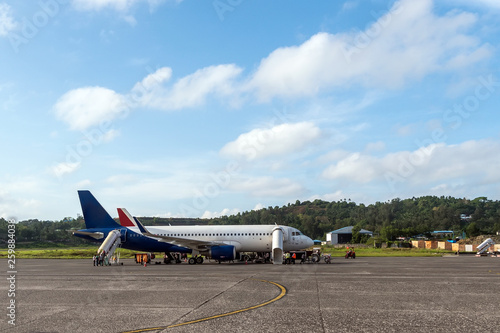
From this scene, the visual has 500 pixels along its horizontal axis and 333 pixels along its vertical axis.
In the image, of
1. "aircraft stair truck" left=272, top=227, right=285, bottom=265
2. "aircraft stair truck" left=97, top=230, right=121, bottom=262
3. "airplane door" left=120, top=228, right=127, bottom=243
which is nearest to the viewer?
"aircraft stair truck" left=272, top=227, right=285, bottom=265

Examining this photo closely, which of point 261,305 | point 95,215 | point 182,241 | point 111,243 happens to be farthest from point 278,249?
point 261,305

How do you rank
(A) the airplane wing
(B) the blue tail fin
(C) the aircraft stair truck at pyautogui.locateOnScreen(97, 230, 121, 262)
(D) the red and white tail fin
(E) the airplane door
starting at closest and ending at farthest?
(C) the aircraft stair truck at pyautogui.locateOnScreen(97, 230, 121, 262), (A) the airplane wing, (E) the airplane door, (B) the blue tail fin, (D) the red and white tail fin

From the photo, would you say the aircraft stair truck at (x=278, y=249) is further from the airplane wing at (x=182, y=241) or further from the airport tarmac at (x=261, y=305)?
the airport tarmac at (x=261, y=305)

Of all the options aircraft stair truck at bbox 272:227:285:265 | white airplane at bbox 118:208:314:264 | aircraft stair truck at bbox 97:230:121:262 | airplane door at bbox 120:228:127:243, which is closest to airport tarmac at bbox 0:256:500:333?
aircraft stair truck at bbox 272:227:285:265

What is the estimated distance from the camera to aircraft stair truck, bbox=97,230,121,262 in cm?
3845

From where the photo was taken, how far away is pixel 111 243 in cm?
3953

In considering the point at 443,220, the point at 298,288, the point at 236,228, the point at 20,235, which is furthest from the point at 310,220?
the point at 298,288

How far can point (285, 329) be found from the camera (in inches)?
407

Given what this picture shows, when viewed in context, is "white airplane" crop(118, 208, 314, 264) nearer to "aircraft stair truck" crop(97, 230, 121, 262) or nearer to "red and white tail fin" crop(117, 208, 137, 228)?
"red and white tail fin" crop(117, 208, 137, 228)

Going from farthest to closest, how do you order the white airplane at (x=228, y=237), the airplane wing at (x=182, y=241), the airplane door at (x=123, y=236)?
the airplane door at (x=123, y=236) < the white airplane at (x=228, y=237) < the airplane wing at (x=182, y=241)

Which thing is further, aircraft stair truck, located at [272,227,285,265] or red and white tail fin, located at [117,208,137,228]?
red and white tail fin, located at [117,208,137,228]

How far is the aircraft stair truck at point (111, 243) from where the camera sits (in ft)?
126

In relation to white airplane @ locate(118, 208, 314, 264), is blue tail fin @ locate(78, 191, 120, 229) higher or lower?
higher

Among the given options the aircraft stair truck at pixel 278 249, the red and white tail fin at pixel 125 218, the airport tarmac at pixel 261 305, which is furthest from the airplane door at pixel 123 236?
the airport tarmac at pixel 261 305
